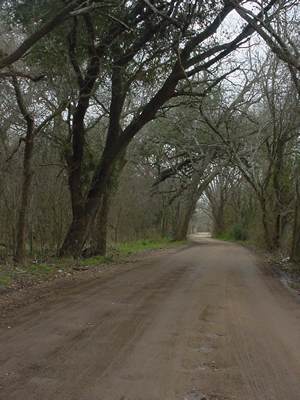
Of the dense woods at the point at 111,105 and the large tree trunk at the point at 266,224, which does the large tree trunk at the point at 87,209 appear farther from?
the large tree trunk at the point at 266,224

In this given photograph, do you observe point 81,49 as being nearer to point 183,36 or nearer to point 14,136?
point 183,36

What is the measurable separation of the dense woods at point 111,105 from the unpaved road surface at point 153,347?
16.5ft

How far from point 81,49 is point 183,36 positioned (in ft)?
10.3

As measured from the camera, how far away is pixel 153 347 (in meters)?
6.47

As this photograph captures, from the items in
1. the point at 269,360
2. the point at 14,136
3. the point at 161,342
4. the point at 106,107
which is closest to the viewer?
the point at 269,360

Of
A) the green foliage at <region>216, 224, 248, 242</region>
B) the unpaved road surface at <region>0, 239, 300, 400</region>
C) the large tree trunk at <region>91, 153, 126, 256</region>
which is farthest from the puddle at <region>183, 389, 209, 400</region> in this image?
the green foliage at <region>216, 224, 248, 242</region>

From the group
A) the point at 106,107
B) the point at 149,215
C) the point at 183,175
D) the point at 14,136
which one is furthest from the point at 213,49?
the point at 149,215

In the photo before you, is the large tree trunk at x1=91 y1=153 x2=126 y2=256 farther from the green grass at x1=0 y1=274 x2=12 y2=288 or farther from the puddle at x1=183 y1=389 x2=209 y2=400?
the puddle at x1=183 y1=389 x2=209 y2=400

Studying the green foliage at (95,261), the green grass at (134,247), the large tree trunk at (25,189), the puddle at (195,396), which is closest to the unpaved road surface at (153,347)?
the puddle at (195,396)

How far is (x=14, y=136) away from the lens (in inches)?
835

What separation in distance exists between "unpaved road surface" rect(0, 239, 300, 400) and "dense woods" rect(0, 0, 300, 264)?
5043 mm

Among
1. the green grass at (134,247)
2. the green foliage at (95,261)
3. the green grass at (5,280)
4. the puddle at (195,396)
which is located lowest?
the puddle at (195,396)

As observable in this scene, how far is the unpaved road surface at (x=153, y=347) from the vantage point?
16.1ft

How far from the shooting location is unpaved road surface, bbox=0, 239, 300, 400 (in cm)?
491
